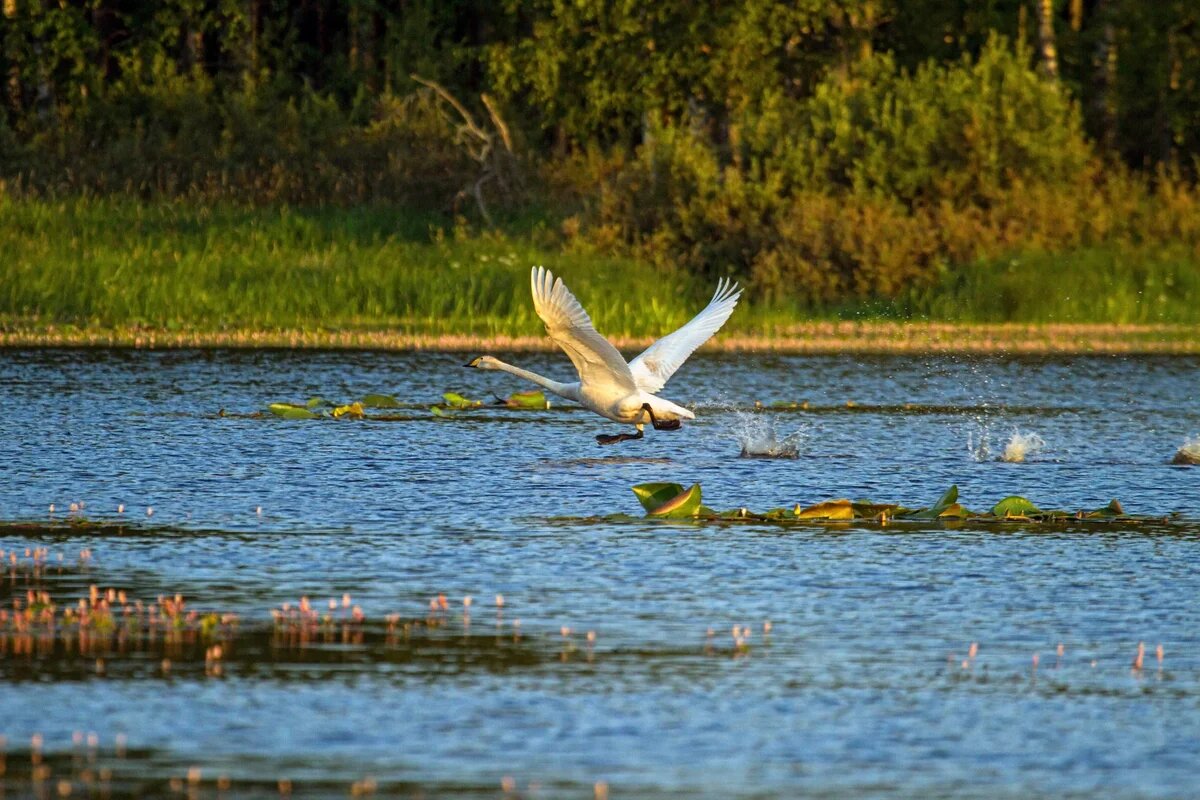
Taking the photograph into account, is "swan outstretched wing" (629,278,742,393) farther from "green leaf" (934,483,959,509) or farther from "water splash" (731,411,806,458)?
"green leaf" (934,483,959,509)

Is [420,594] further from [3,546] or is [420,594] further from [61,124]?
[61,124]

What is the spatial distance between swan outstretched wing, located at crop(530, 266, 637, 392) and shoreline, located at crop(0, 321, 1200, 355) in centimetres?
1041

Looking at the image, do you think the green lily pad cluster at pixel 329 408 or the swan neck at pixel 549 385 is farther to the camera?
the green lily pad cluster at pixel 329 408

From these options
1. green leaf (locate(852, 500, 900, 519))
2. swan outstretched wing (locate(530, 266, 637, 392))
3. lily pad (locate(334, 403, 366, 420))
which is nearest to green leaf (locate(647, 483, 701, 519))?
green leaf (locate(852, 500, 900, 519))

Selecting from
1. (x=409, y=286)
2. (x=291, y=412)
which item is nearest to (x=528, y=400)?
(x=291, y=412)

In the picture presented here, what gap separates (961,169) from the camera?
31.7 meters

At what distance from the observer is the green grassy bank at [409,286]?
28.5 meters

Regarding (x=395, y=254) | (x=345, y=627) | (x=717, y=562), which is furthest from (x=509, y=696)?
(x=395, y=254)

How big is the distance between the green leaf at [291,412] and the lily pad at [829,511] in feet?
22.6

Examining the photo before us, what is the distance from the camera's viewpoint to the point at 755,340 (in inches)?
1108

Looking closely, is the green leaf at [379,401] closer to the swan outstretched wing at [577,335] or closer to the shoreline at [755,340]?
the swan outstretched wing at [577,335]

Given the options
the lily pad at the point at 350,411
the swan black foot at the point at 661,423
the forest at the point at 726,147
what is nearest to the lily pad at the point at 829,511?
the swan black foot at the point at 661,423

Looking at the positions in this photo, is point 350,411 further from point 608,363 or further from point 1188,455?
point 1188,455

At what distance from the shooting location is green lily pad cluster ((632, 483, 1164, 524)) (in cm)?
1295
